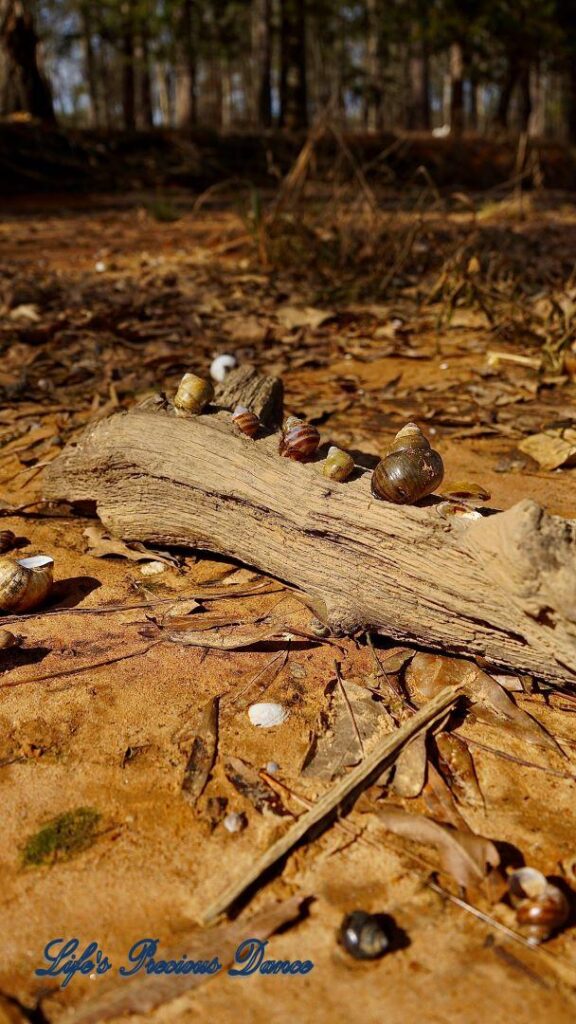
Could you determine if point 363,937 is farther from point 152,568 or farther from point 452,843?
point 152,568

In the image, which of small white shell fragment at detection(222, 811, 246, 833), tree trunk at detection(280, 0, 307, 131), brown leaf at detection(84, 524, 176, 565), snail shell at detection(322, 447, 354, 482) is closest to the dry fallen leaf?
snail shell at detection(322, 447, 354, 482)

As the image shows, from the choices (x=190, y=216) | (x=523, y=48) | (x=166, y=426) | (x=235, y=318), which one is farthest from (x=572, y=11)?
(x=166, y=426)

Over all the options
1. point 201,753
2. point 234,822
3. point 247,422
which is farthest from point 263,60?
point 234,822

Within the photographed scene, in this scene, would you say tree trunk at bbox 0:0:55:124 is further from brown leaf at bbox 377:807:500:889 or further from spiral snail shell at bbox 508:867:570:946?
spiral snail shell at bbox 508:867:570:946

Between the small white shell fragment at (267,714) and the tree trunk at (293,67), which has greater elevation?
the tree trunk at (293,67)

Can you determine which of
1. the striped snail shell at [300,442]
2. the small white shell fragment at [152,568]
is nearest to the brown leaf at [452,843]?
the striped snail shell at [300,442]

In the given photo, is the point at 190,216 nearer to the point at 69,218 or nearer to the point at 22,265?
the point at 69,218

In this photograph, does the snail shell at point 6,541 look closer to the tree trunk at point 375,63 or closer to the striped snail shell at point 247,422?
the striped snail shell at point 247,422
